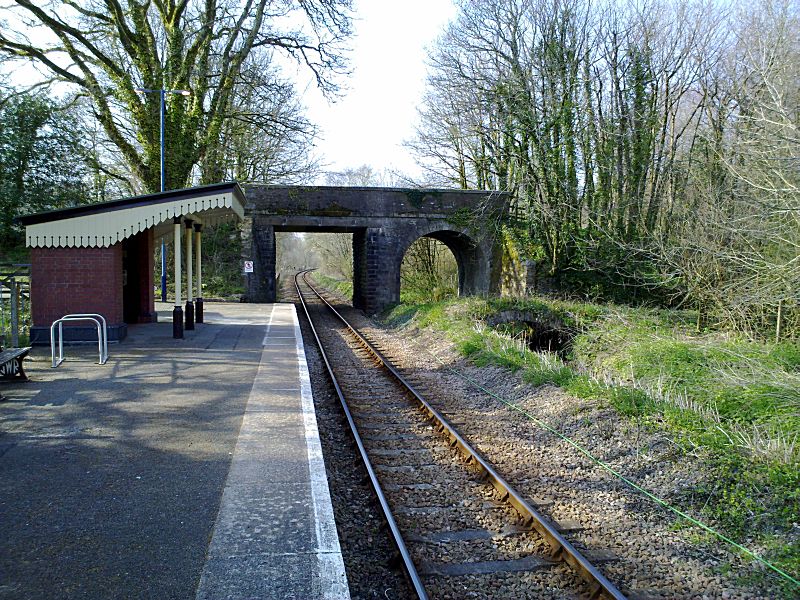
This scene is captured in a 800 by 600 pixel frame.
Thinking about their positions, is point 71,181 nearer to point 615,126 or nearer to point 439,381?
point 439,381

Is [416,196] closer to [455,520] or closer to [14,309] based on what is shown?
[14,309]

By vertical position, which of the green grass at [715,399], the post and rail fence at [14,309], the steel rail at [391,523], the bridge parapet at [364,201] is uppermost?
the bridge parapet at [364,201]

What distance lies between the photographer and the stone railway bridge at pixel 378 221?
2453 centimetres

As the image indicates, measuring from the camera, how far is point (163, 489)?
5023 millimetres

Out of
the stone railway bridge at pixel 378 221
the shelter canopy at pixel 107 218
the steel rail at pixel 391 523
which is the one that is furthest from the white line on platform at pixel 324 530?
the stone railway bridge at pixel 378 221

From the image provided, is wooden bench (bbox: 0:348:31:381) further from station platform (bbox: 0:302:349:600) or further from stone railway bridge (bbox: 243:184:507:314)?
stone railway bridge (bbox: 243:184:507:314)

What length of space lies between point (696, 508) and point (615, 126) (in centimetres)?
1926

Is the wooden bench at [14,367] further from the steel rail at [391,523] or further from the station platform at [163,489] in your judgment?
the steel rail at [391,523]

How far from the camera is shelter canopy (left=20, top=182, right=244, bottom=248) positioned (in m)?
12.1

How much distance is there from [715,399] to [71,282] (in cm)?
1146

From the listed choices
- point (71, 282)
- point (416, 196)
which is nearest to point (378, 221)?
point (416, 196)

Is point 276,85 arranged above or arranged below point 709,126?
above

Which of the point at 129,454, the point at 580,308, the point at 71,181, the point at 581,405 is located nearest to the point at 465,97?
the point at 580,308

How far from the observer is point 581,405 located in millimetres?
7727
